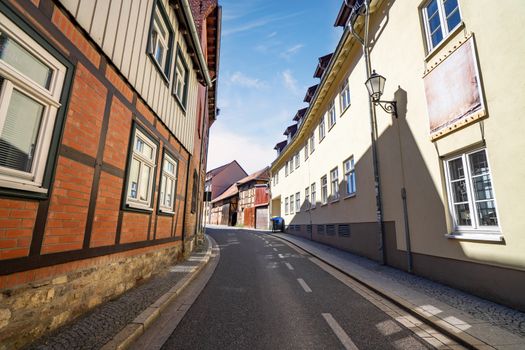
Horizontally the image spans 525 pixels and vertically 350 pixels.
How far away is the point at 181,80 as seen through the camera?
28.9 ft

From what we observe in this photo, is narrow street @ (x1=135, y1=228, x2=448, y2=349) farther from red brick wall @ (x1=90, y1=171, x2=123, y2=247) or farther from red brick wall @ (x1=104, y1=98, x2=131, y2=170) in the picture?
red brick wall @ (x1=104, y1=98, x2=131, y2=170)

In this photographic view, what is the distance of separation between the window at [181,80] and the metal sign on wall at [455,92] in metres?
7.04

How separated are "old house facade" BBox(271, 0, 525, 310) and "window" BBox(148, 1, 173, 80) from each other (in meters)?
6.55

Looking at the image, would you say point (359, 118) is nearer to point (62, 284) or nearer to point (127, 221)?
A: point (127, 221)

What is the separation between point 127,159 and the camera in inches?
198

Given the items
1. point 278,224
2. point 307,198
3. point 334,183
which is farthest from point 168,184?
point 278,224

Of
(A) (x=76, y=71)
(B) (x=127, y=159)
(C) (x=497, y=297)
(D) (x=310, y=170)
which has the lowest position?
(C) (x=497, y=297)

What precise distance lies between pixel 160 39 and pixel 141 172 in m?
3.55

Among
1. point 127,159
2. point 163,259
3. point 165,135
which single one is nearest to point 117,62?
point 127,159

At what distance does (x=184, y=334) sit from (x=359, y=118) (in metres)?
9.75

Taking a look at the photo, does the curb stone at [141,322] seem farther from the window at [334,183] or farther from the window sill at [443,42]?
the window at [334,183]

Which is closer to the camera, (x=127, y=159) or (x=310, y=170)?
(x=127, y=159)

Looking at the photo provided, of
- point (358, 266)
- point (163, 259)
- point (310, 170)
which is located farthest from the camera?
point (310, 170)

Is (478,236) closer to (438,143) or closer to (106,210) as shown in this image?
(438,143)
